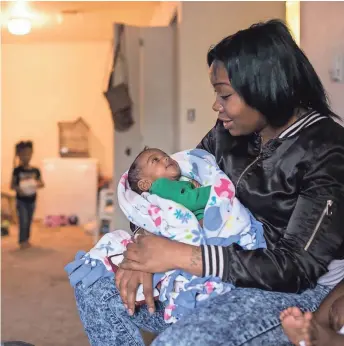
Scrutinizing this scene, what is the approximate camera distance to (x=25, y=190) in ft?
15.5

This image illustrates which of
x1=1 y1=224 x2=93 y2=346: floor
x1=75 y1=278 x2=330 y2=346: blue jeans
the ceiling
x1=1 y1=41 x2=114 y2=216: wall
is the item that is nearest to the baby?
x1=75 y1=278 x2=330 y2=346: blue jeans

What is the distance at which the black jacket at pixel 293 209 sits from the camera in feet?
3.69

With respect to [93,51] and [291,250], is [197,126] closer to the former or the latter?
[291,250]

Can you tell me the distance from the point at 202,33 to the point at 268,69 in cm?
255

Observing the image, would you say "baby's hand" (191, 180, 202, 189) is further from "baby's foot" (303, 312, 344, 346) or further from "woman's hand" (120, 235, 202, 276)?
"baby's foot" (303, 312, 344, 346)

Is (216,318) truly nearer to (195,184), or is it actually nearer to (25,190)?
(195,184)

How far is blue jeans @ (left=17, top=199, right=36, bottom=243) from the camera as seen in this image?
15.4 ft

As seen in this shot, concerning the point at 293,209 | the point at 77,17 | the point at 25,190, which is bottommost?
the point at 25,190

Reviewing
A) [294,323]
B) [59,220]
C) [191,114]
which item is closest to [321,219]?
[294,323]

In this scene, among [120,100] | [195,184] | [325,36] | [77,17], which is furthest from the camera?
[77,17]

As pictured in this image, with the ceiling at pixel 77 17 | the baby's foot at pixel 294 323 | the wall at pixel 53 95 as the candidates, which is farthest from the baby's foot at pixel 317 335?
the wall at pixel 53 95

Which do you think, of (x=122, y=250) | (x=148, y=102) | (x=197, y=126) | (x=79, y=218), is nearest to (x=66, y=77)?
(x=79, y=218)

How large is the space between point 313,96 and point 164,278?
0.55 meters

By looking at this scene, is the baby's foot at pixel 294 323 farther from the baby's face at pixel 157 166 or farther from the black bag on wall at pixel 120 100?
the black bag on wall at pixel 120 100
